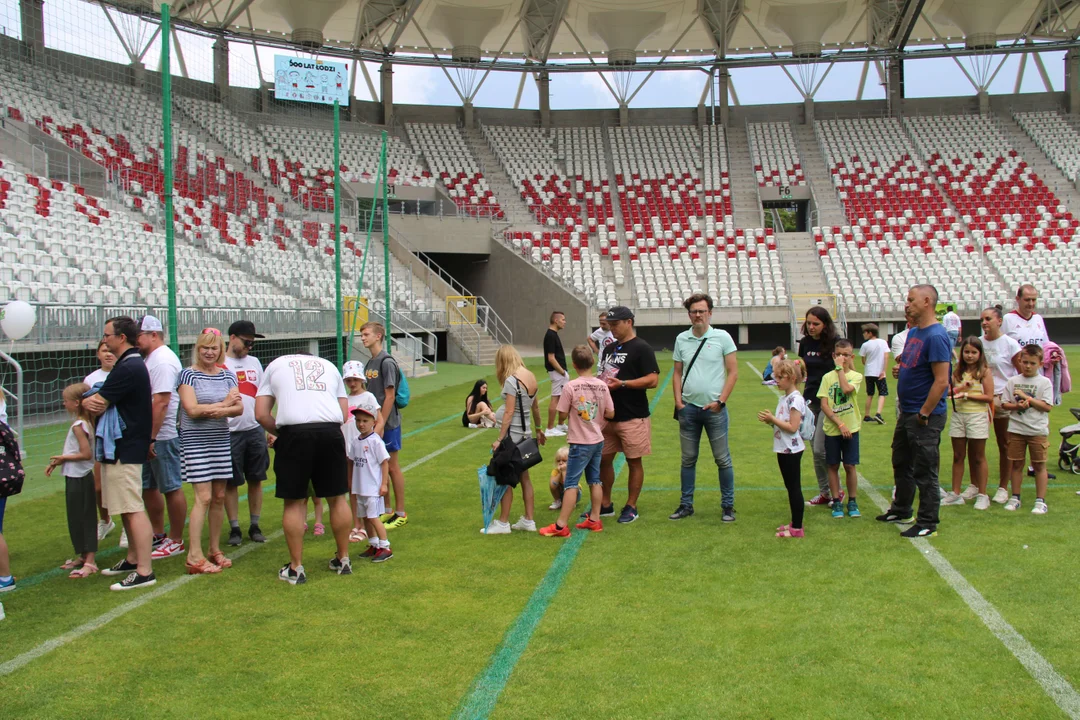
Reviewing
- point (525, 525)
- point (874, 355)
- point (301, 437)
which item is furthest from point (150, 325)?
point (874, 355)

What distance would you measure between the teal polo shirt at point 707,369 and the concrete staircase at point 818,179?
3237 centimetres

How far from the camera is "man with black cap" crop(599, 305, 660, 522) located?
6.93 m

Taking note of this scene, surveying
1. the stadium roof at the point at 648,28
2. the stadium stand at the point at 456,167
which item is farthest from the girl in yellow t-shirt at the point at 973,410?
the stadium roof at the point at 648,28

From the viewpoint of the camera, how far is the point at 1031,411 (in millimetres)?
7090

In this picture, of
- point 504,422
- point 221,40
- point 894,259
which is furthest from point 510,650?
point 221,40

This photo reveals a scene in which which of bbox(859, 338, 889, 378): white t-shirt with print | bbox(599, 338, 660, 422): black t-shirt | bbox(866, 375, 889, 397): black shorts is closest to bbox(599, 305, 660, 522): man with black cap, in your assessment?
bbox(599, 338, 660, 422): black t-shirt

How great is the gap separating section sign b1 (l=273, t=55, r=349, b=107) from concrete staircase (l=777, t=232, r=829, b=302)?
708 inches

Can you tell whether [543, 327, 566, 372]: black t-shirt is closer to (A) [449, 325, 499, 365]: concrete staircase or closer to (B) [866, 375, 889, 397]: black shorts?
(B) [866, 375, 889, 397]: black shorts

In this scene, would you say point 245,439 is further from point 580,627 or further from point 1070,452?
point 1070,452

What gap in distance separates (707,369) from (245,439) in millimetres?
3606

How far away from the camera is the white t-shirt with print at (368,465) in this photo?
6188 millimetres

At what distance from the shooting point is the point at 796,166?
40.4 metres

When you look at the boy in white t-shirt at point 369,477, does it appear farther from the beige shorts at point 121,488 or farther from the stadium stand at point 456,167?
the stadium stand at point 456,167

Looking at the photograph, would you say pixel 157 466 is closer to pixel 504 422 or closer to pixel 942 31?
pixel 504 422
